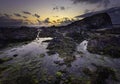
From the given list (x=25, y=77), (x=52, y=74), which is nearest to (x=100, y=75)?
(x=52, y=74)

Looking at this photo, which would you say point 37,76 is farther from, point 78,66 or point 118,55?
point 118,55

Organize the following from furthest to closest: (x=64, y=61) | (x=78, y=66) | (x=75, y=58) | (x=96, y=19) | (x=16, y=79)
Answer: (x=96, y=19) < (x=75, y=58) < (x=64, y=61) < (x=78, y=66) < (x=16, y=79)

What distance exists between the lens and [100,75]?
13.7 metres

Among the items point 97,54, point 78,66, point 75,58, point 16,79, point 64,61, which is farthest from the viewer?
point 97,54

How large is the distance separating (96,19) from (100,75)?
59.3 meters

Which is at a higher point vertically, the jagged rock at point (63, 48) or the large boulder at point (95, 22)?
the large boulder at point (95, 22)

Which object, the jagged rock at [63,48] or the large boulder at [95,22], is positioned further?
the large boulder at [95,22]

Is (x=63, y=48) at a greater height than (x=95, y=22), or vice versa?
(x=95, y=22)

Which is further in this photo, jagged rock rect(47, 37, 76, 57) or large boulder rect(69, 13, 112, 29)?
large boulder rect(69, 13, 112, 29)

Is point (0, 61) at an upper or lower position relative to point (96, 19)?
lower

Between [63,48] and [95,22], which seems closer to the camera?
[63,48]

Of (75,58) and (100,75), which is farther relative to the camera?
(75,58)

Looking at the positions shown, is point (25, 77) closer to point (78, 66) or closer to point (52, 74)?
point (52, 74)

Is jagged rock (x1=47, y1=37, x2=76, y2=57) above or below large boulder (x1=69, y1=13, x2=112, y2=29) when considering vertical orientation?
below
